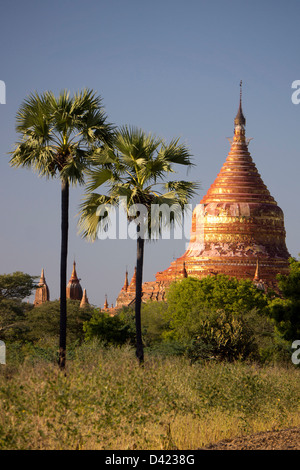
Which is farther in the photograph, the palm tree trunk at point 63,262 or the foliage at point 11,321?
the foliage at point 11,321

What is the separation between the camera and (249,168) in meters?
84.4

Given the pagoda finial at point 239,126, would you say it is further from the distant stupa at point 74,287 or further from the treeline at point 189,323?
the treeline at point 189,323

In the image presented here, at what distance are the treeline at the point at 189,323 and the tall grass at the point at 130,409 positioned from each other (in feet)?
23.9

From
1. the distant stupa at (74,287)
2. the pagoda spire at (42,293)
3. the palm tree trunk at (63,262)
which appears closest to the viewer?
the palm tree trunk at (63,262)

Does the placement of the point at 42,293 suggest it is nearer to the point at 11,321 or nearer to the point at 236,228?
the point at 236,228

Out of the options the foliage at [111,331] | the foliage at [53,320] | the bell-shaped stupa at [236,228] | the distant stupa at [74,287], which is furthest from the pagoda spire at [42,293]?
the foliage at [111,331]

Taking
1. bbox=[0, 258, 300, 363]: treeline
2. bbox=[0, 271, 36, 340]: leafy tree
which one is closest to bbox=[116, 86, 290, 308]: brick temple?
bbox=[0, 258, 300, 363]: treeline

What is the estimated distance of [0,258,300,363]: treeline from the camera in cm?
3116

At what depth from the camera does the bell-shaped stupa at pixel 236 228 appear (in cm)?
7781

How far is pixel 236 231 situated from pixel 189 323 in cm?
4131

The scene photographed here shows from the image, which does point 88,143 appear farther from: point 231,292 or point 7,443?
point 231,292

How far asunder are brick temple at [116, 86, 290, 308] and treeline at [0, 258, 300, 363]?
16.4 meters
